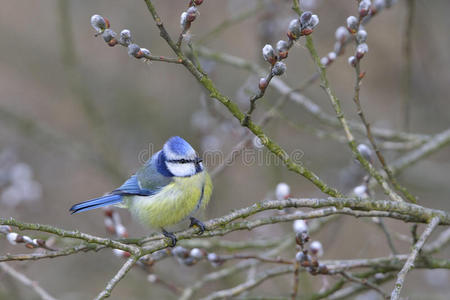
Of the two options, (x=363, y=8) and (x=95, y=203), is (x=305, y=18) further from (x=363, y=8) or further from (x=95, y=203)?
(x=95, y=203)

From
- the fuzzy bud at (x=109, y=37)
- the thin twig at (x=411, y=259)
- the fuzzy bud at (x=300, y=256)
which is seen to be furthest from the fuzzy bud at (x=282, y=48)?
the fuzzy bud at (x=300, y=256)

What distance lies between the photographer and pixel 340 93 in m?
6.23

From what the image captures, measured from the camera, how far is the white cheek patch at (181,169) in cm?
322

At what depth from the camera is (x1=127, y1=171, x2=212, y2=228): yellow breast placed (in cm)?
310

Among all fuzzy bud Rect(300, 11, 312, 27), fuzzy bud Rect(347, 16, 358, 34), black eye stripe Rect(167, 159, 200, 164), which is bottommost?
black eye stripe Rect(167, 159, 200, 164)

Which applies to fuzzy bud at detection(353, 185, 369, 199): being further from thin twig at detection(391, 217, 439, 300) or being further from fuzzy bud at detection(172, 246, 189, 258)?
fuzzy bud at detection(172, 246, 189, 258)

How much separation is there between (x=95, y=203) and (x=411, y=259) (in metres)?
1.83

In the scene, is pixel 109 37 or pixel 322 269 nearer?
pixel 109 37

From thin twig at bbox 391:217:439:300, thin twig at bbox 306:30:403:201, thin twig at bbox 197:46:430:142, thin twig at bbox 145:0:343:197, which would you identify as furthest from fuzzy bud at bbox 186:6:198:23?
thin twig at bbox 197:46:430:142

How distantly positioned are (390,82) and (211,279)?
15.2 feet

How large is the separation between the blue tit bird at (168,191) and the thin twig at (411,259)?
1369mm

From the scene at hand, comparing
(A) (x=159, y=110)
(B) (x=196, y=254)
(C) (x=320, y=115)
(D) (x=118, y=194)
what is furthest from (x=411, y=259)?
(A) (x=159, y=110)

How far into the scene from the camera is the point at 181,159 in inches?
128

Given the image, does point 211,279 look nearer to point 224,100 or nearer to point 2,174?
point 224,100
